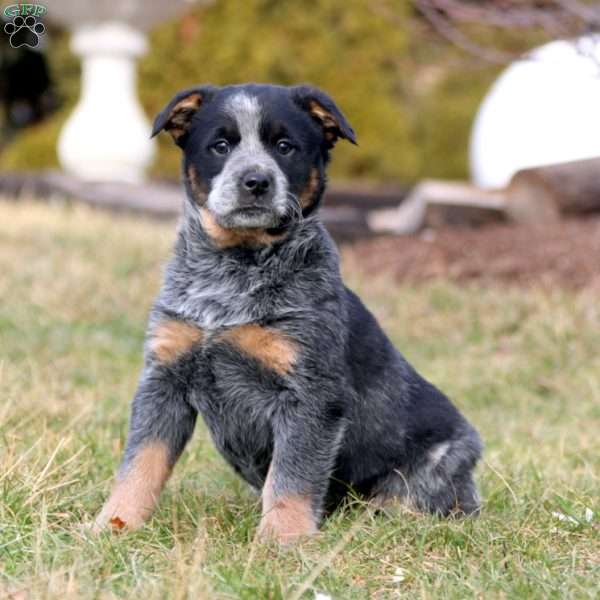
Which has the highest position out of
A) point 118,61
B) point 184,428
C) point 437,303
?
point 118,61

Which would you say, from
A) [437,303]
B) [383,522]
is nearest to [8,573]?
[383,522]

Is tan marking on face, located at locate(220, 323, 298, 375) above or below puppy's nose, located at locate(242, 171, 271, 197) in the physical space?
below

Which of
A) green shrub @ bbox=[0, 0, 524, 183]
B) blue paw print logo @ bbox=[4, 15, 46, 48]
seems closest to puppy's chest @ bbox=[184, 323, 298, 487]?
blue paw print logo @ bbox=[4, 15, 46, 48]

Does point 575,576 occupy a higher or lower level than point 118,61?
lower

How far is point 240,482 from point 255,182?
1.19 meters

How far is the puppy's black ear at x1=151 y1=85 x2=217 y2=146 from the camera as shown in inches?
127

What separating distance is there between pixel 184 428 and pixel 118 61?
8.40 metres

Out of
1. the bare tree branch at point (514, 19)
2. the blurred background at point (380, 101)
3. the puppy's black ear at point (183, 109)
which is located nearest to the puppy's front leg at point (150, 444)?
the puppy's black ear at point (183, 109)

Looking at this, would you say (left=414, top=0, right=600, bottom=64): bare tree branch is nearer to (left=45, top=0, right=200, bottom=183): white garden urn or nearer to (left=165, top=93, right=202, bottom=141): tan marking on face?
(left=165, top=93, right=202, bottom=141): tan marking on face

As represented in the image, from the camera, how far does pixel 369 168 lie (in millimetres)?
13344

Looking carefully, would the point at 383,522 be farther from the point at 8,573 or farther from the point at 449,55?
the point at 449,55

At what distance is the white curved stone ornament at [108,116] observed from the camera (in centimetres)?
1077

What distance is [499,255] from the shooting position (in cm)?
748

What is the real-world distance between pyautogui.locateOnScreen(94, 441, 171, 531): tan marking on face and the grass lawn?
2.7 inches
